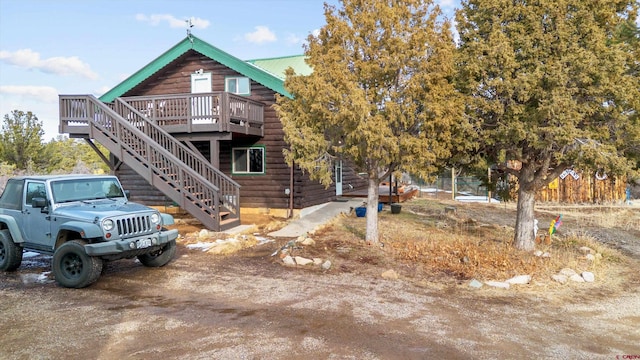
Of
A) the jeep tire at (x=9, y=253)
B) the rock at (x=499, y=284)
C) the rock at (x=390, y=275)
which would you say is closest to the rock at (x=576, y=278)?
the rock at (x=499, y=284)

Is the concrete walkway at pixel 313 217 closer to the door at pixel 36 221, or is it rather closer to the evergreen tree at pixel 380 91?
the evergreen tree at pixel 380 91

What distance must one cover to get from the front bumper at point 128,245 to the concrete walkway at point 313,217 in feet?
14.0

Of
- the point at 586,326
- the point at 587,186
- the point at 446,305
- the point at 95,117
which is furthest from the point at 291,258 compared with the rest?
the point at 587,186

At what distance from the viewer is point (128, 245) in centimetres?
671

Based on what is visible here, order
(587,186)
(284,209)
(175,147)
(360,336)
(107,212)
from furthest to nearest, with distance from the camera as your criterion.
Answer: (587,186), (284,209), (175,147), (107,212), (360,336)

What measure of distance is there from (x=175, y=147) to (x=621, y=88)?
11.6 meters

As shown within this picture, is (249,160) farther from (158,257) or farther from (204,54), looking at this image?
(158,257)

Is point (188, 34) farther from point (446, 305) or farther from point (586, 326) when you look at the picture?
point (586, 326)

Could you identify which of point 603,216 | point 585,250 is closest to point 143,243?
point 585,250

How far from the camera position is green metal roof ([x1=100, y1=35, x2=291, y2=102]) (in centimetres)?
1392

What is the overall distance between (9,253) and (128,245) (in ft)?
9.38

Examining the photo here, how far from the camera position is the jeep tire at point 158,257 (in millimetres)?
8031

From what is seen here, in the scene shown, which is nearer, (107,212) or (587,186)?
(107,212)

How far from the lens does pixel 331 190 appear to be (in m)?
17.6
